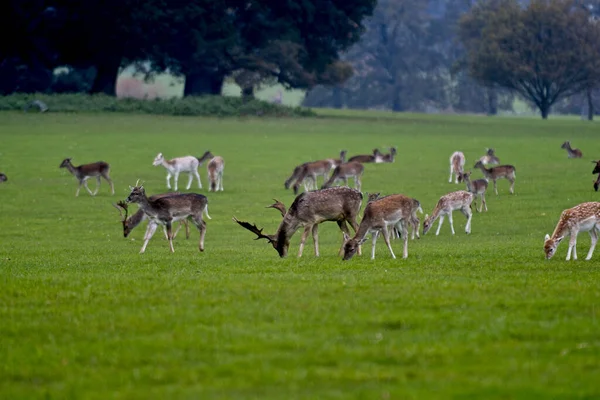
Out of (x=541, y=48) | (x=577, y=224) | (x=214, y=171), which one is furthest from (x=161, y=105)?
(x=577, y=224)

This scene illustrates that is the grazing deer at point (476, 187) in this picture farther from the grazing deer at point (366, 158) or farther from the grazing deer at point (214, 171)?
the grazing deer at point (366, 158)

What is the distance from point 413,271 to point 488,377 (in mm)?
6561

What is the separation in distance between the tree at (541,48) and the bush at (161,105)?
28555 millimetres

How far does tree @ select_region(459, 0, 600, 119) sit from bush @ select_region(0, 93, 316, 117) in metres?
28.6

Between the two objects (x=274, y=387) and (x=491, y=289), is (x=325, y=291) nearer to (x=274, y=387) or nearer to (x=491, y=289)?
(x=491, y=289)

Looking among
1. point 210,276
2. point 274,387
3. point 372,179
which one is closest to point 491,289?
A: point 210,276

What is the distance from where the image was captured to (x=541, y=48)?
9719cm

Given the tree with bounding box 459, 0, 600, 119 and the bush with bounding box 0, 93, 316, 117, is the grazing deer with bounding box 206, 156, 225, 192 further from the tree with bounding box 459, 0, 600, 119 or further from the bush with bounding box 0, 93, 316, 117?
the tree with bounding box 459, 0, 600, 119

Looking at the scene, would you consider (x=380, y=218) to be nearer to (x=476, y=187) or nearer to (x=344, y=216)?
(x=344, y=216)

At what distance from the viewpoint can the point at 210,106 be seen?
71.1 m

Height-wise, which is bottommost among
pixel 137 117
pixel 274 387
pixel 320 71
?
pixel 274 387

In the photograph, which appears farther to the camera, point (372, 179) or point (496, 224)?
point (372, 179)

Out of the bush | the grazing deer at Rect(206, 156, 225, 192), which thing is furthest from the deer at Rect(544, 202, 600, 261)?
the bush

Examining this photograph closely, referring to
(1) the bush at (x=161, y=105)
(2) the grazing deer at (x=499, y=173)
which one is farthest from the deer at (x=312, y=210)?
(1) the bush at (x=161, y=105)
